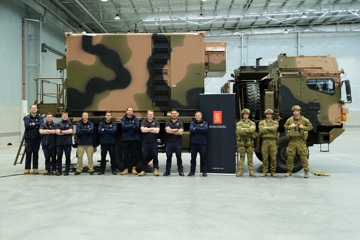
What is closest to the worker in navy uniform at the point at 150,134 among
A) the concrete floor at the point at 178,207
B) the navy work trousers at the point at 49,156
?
the concrete floor at the point at 178,207

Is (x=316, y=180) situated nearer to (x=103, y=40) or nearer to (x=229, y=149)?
(x=229, y=149)

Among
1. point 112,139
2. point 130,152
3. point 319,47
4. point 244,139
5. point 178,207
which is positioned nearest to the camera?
point 178,207

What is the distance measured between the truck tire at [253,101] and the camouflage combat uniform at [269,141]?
2.76 ft

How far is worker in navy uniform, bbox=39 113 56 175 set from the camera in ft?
26.4

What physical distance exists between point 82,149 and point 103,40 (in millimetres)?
2893

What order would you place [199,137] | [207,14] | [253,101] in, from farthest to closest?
[207,14] → [253,101] → [199,137]

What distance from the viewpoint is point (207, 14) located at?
1964 centimetres

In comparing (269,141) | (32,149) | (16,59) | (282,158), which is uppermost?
(16,59)

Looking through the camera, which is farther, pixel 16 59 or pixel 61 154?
pixel 16 59

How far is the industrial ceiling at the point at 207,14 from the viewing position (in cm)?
1814

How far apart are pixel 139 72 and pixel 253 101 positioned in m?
3.18

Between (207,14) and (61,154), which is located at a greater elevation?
(207,14)

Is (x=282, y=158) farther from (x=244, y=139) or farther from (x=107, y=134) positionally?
(x=107, y=134)

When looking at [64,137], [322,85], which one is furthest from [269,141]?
[64,137]
